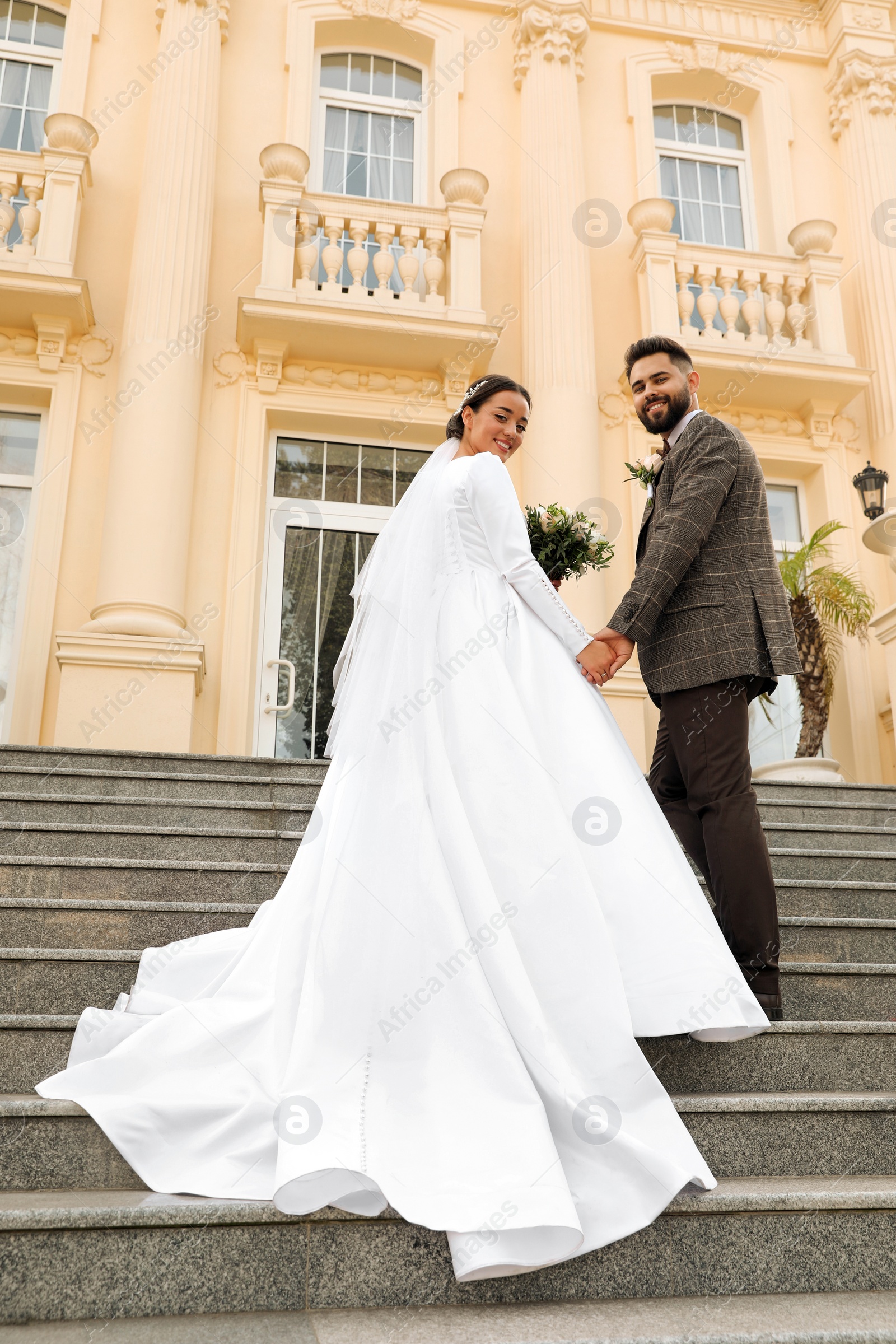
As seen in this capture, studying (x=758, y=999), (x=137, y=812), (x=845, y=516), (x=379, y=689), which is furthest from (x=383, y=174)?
(x=758, y=999)

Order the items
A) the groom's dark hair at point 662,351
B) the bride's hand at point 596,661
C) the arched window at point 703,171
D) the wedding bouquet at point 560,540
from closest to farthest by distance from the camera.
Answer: the bride's hand at point 596,661 < the groom's dark hair at point 662,351 < the wedding bouquet at point 560,540 < the arched window at point 703,171

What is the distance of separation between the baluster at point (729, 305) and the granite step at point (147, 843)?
5.84 meters

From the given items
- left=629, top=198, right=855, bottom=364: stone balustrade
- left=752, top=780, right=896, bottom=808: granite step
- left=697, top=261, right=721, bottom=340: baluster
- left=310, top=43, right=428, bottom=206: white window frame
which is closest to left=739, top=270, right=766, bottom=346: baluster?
left=629, top=198, right=855, bottom=364: stone balustrade

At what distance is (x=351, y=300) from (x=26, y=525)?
272 cm

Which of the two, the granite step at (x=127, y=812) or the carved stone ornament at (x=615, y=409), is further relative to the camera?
the carved stone ornament at (x=615, y=409)

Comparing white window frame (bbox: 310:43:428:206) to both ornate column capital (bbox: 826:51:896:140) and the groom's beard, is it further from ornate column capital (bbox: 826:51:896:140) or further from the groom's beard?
the groom's beard

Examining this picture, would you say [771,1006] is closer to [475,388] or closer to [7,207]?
[475,388]

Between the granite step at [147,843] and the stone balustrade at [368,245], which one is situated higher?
the stone balustrade at [368,245]

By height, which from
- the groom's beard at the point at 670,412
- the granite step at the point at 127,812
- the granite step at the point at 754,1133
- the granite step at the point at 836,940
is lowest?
the granite step at the point at 754,1133

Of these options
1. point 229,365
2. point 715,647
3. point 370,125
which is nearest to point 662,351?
point 715,647

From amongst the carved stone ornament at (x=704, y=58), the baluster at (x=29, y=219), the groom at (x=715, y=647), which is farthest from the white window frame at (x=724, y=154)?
the groom at (x=715, y=647)

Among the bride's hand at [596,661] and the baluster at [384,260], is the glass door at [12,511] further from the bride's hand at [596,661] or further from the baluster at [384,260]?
the bride's hand at [596,661]

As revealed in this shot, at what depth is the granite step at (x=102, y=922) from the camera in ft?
9.87

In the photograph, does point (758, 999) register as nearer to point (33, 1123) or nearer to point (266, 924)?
point (266, 924)
